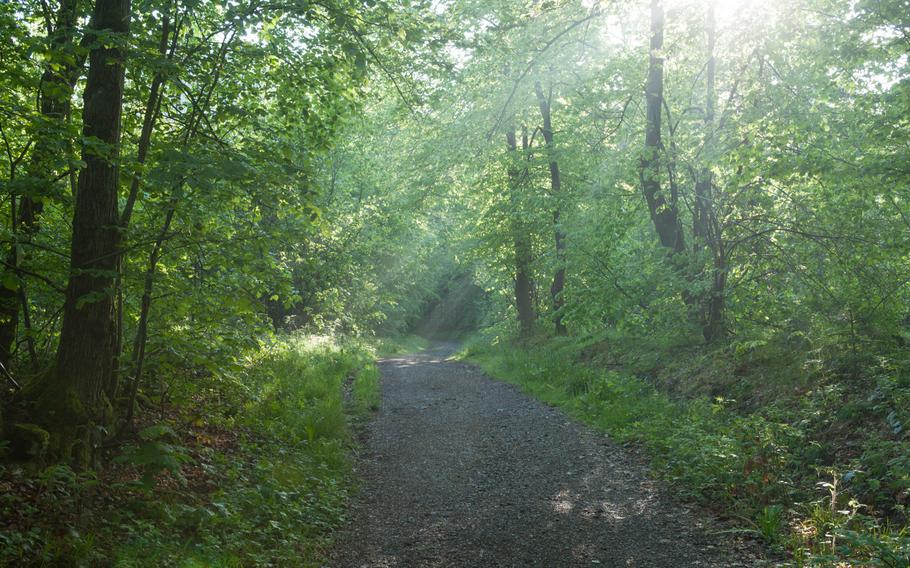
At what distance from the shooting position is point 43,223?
685 centimetres

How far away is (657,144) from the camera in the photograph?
12.2 m

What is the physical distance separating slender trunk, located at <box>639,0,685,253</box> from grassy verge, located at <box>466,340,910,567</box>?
276 cm

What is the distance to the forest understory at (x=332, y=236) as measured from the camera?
205 inches

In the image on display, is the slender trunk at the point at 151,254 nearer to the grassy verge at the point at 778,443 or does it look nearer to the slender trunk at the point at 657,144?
the grassy verge at the point at 778,443

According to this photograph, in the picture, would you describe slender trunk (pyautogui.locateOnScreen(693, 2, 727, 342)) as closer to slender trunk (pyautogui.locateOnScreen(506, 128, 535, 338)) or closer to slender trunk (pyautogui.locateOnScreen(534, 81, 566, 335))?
slender trunk (pyautogui.locateOnScreen(534, 81, 566, 335))

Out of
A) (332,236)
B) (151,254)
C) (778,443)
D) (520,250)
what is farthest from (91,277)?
(520,250)

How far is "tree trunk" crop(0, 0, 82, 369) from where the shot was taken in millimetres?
4945

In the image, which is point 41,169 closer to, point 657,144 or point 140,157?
point 140,157

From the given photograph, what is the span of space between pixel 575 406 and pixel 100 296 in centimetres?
831

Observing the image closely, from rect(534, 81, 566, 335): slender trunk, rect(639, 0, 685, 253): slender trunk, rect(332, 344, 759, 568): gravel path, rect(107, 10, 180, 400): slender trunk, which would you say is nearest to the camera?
rect(332, 344, 759, 568): gravel path

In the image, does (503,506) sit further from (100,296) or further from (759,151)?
(759,151)

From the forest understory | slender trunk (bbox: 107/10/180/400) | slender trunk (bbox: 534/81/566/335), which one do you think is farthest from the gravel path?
slender trunk (bbox: 534/81/566/335)

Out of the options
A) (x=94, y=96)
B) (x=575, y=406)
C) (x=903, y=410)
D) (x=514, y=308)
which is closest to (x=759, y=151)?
(x=903, y=410)

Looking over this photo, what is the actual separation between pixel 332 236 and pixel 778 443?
20.6 ft
